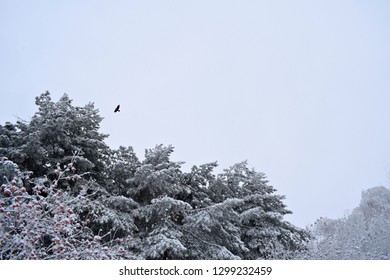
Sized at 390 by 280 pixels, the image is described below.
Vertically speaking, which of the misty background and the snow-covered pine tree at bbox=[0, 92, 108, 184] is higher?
the misty background

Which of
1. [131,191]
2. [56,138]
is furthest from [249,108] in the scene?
[56,138]

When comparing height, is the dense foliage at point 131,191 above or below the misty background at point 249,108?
below

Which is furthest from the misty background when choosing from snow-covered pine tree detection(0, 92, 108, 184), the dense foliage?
the dense foliage

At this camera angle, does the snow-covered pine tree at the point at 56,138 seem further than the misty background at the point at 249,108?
No

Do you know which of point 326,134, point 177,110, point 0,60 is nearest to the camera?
point 0,60

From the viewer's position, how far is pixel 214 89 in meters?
125

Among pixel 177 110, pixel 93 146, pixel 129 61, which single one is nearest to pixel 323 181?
pixel 93 146

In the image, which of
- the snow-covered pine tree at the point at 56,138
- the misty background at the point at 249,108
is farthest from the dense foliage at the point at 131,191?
the misty background at the point at 249,108

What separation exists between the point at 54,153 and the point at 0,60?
2967 cm

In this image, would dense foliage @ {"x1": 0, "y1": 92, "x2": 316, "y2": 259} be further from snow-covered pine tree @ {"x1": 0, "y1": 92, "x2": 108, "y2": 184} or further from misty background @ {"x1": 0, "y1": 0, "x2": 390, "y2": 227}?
misty background @ {"x1": 0, "y1": 0, "x2": 390, "y2": 227}

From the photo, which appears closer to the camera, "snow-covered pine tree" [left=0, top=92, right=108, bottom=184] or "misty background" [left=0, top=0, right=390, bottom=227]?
"snow-covered pine tree" [left=0, top=92, right=108, bottom=184]

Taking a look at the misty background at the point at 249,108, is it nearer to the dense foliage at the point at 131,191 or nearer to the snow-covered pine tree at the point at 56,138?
the snow-covered pine tree at the point at 56,138

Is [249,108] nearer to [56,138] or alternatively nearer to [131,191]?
[131,191]
